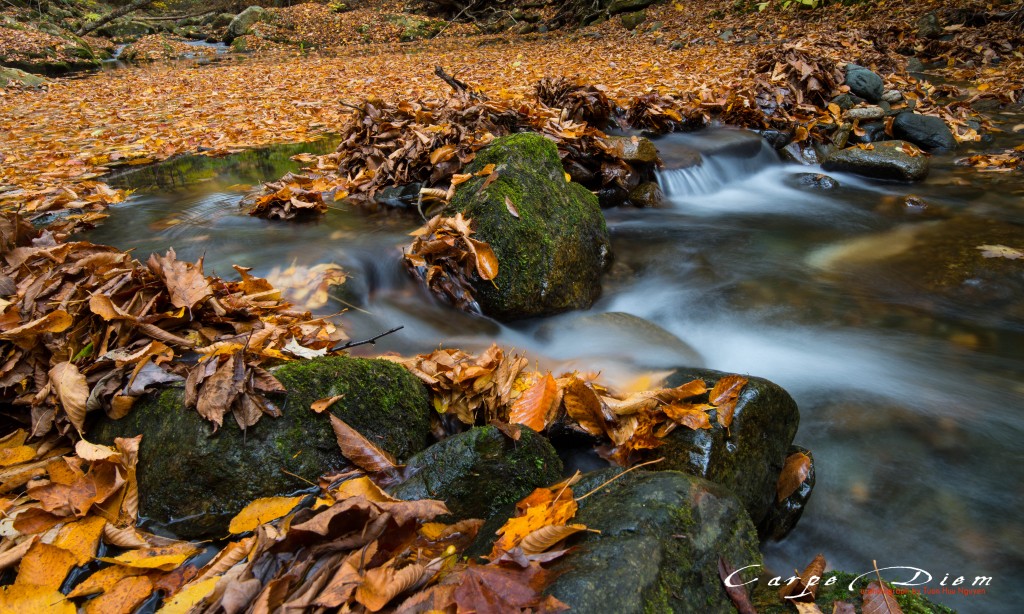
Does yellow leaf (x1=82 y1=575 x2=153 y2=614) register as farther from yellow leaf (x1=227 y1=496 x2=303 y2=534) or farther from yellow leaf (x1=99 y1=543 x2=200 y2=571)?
yellow leaf (x1=227 y1=496 x2=303 y2=534)

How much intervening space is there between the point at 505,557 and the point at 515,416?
107 centimetres

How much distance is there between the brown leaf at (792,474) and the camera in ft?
8.66

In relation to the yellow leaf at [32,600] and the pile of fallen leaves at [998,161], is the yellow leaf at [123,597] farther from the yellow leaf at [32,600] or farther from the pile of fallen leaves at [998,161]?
the pile of fallen leaves at [998,161]

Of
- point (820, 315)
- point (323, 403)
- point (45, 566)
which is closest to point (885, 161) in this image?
point (820, 315)

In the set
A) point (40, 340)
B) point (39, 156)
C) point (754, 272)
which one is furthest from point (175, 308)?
point (39, 156)

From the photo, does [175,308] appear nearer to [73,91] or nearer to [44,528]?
[44,528]

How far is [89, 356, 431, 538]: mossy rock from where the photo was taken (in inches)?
85.4

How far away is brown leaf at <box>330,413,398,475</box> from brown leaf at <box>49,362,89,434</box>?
3.37ft

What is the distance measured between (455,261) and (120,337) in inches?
76.8

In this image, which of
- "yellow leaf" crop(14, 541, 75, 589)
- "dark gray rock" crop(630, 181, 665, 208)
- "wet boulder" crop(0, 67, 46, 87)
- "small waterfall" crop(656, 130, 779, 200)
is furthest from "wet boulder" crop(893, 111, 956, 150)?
"wet boulder" crop(0, 67, 46, 87)

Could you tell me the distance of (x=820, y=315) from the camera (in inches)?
170

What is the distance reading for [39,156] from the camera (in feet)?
22.7

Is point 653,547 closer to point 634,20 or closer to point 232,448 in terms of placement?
point 232,448

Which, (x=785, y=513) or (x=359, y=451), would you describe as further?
(x=785, y=513)
